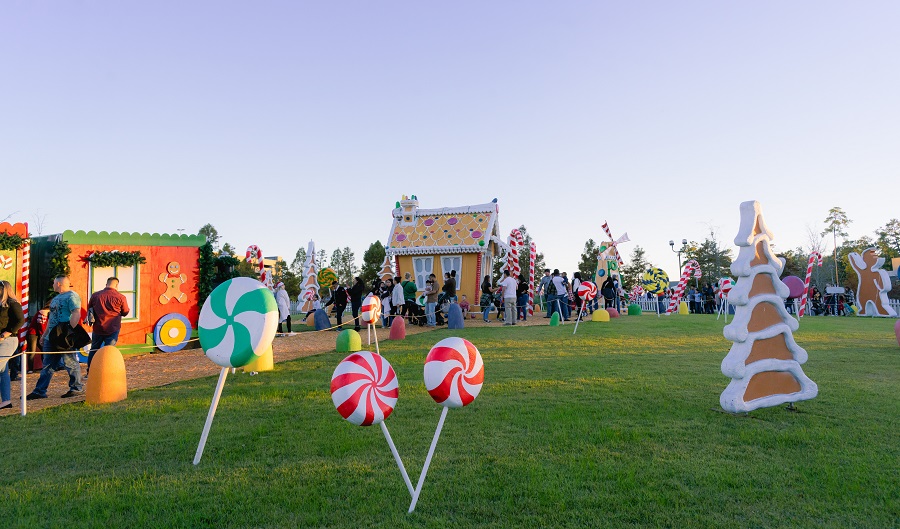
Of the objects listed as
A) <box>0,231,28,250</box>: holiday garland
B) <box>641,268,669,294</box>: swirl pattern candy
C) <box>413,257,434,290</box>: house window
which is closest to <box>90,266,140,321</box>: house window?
<box>0,231,28,250</box>: holiday garland

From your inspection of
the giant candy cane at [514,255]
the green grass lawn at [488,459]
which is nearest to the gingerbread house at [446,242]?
the giant candy cane at [514,255]

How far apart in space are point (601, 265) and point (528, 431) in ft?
59.5

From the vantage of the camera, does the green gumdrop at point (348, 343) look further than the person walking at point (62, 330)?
Yes

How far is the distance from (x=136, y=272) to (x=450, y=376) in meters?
11.6

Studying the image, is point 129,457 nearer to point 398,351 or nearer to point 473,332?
point 398,351

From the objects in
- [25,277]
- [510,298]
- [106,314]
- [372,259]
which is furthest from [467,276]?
[372,259]

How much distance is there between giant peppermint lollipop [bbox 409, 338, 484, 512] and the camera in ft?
11.1

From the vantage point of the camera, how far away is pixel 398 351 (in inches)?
429

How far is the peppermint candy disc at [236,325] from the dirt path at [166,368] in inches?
154

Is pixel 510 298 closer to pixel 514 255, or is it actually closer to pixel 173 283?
pixel 514 255

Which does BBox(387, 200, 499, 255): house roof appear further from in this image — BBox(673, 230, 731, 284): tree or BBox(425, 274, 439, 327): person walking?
BBox(673, 230, 731, 284): tree

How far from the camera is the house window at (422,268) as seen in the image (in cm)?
2236

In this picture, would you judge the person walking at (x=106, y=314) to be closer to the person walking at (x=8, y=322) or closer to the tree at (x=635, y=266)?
the person walking at (x=8, y=322)

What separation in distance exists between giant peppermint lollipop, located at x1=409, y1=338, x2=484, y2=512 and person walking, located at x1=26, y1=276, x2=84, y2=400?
21.4ft
